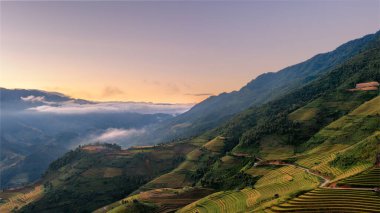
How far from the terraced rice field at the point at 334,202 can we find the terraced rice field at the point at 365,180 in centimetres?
516

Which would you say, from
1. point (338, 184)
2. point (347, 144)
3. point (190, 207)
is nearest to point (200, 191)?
point (190, 207)

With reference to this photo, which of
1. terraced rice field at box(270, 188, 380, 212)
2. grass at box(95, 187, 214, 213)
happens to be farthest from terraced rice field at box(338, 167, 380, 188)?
grass at box(95, 187, 214, 213)

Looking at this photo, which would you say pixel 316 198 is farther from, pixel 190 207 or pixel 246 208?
pixel 190 207

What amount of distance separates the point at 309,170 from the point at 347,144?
112 ft

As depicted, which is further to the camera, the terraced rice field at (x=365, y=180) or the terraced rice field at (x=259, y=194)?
the terraced rice field at (x=259, y=194)

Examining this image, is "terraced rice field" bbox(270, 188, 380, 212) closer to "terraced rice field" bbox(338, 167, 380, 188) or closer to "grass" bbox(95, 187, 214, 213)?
"terraced rice field" bbox(338, 167, 380, 188)

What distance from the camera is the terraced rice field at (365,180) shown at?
9821 cm

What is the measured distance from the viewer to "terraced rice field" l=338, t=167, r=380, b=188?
98.2 meters

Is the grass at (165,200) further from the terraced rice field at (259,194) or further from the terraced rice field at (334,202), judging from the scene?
the terraced rice field at (334,202)

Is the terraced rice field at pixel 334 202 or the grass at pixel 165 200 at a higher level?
the terraced rice field at pixel 334 202

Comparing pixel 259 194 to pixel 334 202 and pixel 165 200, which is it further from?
pixel 165 200

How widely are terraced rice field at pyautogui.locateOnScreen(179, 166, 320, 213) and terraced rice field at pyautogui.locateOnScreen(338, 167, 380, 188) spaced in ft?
41.9

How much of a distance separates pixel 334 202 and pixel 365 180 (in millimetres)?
17276

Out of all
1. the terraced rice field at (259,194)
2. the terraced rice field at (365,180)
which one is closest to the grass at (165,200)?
the terraced rice field at (259,194)
